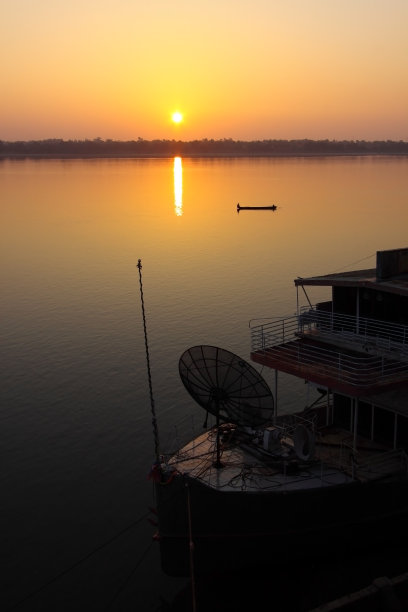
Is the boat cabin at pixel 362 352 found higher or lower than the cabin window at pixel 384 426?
higher

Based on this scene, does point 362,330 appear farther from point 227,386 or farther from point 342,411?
point 227,386

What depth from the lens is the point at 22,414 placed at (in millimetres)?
34031

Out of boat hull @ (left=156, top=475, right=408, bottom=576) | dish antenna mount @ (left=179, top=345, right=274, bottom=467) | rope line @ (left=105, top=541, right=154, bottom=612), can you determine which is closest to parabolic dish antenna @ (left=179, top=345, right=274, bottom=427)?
dish antenna mount @ (left=179, top=345, right=274, bottom=467)

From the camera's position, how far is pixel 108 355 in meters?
42.9

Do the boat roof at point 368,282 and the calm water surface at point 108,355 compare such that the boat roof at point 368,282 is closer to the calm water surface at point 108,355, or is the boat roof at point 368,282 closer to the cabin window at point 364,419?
the cabin window at point 364,419

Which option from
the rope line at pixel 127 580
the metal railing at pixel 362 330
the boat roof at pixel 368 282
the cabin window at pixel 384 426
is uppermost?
the boat roof at pixel 368 282

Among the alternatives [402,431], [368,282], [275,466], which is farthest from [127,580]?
[368,282]

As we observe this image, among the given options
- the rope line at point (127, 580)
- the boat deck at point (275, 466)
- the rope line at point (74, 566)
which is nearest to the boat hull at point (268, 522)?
the boat deck at point (275, 466)

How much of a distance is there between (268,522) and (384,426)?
655 cm

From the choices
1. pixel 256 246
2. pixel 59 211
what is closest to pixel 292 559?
pixel 256 246

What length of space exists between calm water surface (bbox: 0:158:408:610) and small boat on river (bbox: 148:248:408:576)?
3.45 metres

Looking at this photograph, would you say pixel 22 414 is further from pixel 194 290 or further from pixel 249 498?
pixel 194 290

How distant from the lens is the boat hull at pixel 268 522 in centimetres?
2075

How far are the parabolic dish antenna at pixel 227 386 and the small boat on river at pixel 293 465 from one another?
0.04 m
